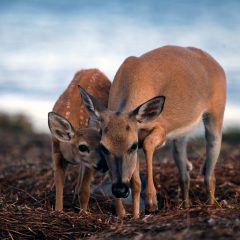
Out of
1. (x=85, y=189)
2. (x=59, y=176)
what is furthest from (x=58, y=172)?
(x=85, y=189)

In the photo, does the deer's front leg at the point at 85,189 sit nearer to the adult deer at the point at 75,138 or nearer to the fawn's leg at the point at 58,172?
the adult deer at the point at 75,138

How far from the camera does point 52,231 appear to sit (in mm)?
7816

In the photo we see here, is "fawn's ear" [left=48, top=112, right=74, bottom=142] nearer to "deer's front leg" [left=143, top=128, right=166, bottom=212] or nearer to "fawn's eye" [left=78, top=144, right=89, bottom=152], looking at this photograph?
"fawn's eye" [left=78, top=144, right=89, bottom=152]

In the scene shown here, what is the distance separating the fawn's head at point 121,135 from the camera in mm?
8670

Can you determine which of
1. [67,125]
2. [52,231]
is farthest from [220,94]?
[52,231]

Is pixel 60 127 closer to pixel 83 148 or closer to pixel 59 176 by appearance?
pixel 83 148

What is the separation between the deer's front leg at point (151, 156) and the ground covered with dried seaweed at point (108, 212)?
18 centimetres

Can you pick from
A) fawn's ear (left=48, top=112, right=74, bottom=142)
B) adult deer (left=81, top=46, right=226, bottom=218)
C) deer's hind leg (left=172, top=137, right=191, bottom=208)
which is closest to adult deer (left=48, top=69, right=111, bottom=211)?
fawn's ear (left=48, top=112, right=74, bottom=142)

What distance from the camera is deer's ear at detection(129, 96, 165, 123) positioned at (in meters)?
9.18

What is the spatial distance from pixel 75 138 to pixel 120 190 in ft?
6.43

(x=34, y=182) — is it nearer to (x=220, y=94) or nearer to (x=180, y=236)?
(x=220, y=94)

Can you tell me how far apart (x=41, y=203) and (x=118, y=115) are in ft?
7.31

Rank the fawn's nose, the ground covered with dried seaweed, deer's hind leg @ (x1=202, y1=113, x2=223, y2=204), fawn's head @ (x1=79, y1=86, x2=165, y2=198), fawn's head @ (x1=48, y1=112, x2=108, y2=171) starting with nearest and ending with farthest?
the ground covered with dried seaweed
the fawn's nose
fawn's head @ (x1=79, y1=86, x2=165, y2=198)
fawn's head @ (x1=48, y1=112, x2=108, y2=171)
deer's hind leg @ (x1=202, y1=113, x2=223, y2=204)

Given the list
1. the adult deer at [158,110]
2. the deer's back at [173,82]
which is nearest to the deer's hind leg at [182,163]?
the adult deer at [158,110]
